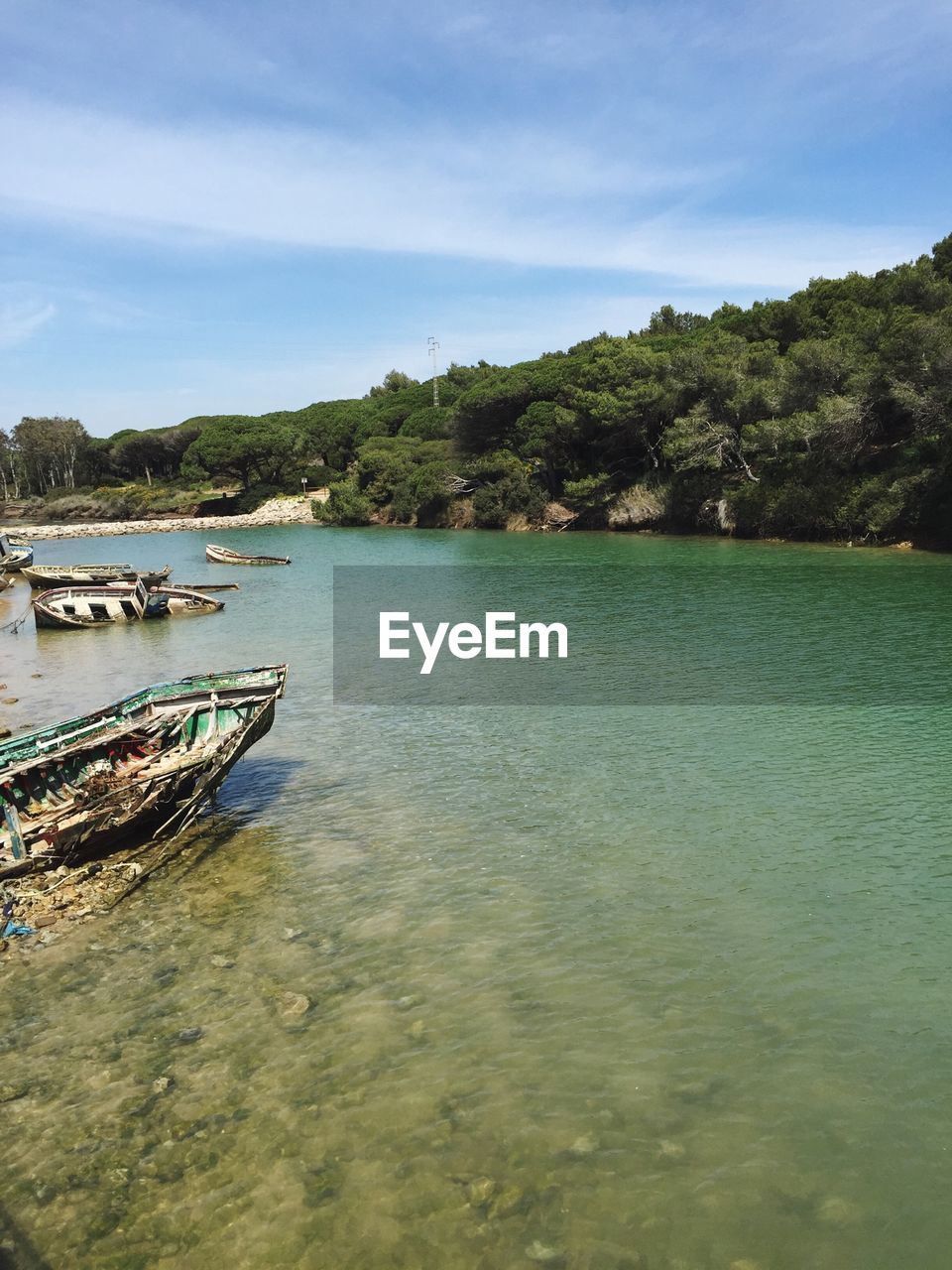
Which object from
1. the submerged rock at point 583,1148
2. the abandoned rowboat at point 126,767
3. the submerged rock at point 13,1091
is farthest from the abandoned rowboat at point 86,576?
the submerged rock at point 583,1148

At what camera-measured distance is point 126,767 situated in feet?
45.5

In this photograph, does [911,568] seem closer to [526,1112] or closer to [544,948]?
[544,948]

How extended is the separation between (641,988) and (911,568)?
34.0 metres

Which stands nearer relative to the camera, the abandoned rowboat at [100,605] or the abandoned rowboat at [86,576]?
the abandoned rowboat at [100,605]

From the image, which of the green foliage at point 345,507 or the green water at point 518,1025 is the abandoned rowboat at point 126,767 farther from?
the green foliage at point 345,507

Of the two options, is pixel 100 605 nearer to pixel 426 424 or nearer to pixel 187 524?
pixel 187 524

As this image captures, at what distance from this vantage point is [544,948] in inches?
402

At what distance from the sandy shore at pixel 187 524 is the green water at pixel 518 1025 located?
84.5 m

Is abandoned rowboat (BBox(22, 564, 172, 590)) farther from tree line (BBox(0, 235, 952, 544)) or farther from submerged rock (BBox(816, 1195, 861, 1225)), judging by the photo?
submerged rock (BBox(816, 1195, 861, 1225))

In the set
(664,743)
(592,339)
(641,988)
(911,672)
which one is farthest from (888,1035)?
(592,339)
